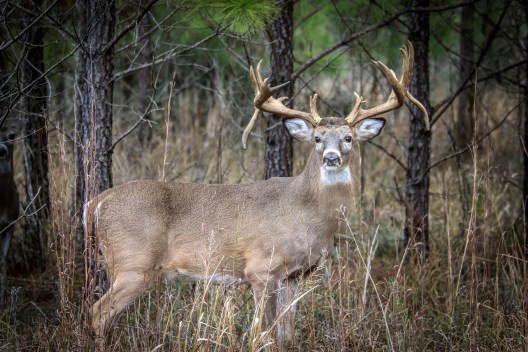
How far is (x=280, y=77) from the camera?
622 cm

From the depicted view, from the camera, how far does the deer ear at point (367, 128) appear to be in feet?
18.1

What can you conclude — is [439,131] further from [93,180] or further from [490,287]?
[93,180]

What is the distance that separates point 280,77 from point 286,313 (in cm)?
211

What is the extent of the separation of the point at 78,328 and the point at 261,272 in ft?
4.62

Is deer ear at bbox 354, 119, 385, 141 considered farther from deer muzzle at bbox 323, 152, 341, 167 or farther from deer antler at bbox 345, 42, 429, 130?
deer muzzle at bbox 323, 152, 341, 167

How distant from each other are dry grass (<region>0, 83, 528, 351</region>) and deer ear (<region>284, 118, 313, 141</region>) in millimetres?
757

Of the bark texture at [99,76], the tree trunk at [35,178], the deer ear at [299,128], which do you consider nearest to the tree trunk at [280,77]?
the deer ear at [299,128]

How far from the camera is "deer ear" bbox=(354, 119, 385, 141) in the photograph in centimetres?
553

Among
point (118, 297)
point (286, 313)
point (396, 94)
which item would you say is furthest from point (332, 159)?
point (118, 297)

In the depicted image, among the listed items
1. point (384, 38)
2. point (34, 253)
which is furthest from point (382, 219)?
point (34, 253)

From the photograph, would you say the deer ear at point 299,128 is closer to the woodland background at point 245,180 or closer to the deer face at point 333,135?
the deer face at point 333,135

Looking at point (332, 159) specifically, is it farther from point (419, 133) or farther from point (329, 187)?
point (419, 133)

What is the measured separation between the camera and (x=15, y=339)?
196 inches

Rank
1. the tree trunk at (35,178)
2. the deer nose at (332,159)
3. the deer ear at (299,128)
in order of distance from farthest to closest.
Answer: the tree trunk at (35,178) → the deer ear at (299,128) → the deer nose at (332,159)
